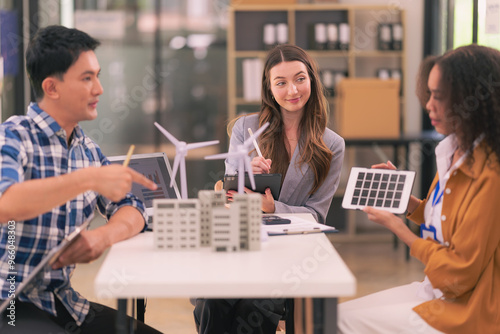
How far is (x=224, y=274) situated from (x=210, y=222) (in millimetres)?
302

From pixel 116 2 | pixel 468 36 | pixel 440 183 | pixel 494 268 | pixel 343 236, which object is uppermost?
pixel 116 2

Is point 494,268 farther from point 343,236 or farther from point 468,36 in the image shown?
point 343,236

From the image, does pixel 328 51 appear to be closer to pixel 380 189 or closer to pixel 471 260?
pixel 380 189

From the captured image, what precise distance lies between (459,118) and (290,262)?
0.63 meters

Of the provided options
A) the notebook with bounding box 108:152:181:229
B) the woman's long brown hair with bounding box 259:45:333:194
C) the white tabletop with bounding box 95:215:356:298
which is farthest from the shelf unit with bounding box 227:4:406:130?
the white tabletop with bounding box 95:215:356:298

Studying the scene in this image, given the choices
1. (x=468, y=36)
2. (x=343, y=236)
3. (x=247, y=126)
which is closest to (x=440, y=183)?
(x=247, y=126)

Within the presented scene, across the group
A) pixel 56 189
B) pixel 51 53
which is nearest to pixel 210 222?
pixel 56 189

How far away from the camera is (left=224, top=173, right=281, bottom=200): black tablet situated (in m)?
2.32

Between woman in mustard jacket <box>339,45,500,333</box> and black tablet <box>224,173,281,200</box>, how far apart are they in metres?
0.61

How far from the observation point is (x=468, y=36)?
478 cm

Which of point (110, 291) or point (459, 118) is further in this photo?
point (459, 118)

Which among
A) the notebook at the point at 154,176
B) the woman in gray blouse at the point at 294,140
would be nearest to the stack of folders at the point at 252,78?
the woman in gray blouse at the point at 294,140

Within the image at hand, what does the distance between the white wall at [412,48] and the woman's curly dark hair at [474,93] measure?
4.44 metres

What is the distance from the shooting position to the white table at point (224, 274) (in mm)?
1490
